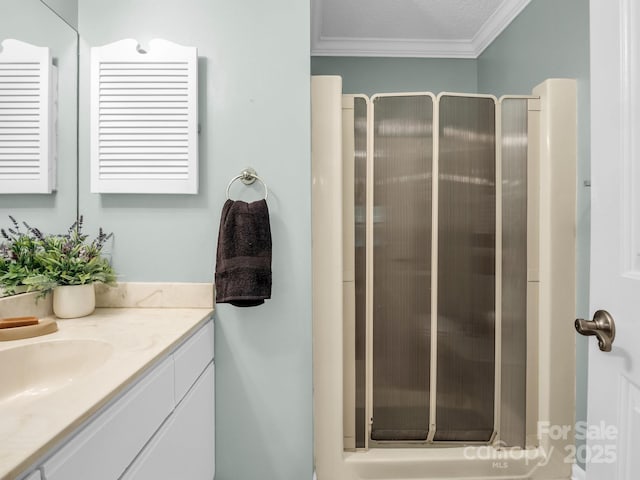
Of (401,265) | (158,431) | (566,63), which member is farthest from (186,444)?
(566,63)

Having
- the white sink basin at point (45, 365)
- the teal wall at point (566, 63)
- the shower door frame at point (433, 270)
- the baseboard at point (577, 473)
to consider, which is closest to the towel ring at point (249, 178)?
the shower door frame at point (433, 270)

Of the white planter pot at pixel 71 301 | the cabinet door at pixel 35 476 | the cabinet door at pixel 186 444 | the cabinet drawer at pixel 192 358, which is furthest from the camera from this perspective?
the white planter pot at pixel 71 301

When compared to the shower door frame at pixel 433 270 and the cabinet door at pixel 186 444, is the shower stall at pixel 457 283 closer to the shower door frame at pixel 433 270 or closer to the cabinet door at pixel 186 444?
the shower door frame at pixel 433 270

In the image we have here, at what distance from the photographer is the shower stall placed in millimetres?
1601

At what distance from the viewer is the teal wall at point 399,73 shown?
2.61 m

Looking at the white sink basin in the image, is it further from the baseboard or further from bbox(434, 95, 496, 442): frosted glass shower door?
the baseboard

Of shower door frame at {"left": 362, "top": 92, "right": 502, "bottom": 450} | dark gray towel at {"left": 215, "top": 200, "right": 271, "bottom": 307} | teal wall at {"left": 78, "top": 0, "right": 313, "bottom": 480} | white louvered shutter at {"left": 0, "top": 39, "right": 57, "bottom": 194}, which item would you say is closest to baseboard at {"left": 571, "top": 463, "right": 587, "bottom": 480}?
shower door frame at {"left": 362, "top": 92, "right": 502, "bottom": 450}

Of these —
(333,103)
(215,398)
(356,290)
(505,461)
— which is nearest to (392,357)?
(356,290)

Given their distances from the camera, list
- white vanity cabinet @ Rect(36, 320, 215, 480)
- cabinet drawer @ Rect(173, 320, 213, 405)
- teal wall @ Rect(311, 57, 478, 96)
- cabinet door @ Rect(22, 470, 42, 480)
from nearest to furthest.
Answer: cabinet door @ Rect(22, 470, 42, 480) → white vanity cabinet @ Rect(36, 320, 215, 480) → cabinet drawer @ Rect(173, 320, 213, 405) → teal wall @ Rect(311, 57, 478, 96)

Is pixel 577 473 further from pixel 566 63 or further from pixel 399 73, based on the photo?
pixel 399 73

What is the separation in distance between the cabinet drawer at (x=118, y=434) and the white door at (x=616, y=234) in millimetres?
1012

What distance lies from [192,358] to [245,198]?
0.64 m

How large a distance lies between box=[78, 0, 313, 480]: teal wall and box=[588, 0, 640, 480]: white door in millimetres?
946

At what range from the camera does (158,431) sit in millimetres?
966
